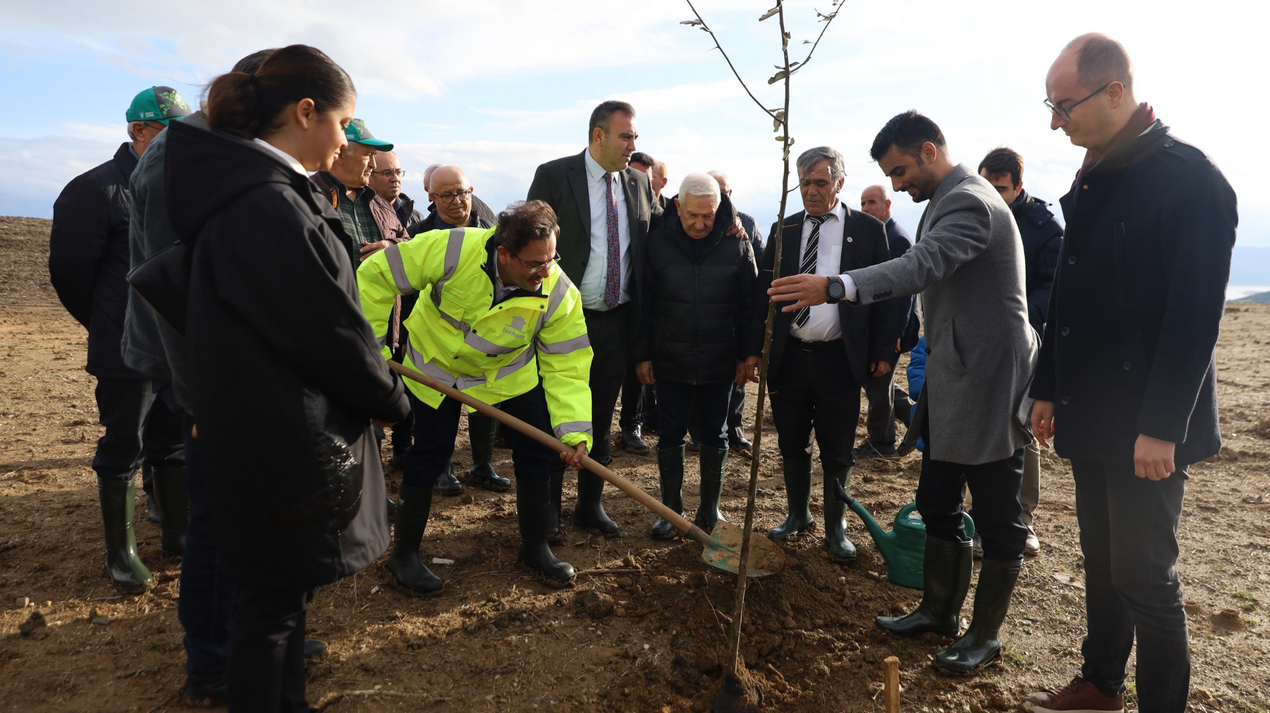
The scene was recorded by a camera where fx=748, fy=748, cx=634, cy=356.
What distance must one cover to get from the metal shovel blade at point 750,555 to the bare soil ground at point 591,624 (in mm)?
92

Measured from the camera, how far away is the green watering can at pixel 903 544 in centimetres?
367

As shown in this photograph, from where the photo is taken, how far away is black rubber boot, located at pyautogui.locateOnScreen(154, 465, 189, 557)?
3.56 metres

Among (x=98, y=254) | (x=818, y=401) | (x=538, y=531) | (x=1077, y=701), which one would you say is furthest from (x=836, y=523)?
(x=98, y=254)

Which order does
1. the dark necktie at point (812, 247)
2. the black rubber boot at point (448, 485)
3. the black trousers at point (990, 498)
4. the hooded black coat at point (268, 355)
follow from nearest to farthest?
the hooded black coat at point (268, 355) → the black trousers at point (990, 498) → the dark necktie at point (812, 247) → the black rubber boot at point (448, 485)

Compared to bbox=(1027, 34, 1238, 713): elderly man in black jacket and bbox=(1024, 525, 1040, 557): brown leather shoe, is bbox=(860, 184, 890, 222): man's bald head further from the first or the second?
bbox=(1027, 34, 1238, 713): elderly man in black jacket

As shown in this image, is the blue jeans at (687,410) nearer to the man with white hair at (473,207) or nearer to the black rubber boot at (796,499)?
the black rubber boot at (796,499)

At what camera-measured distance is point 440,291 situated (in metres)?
3.43

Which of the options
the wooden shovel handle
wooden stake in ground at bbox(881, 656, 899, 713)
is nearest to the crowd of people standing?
the wooden shovel handle

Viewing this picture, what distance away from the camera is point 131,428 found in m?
3.44

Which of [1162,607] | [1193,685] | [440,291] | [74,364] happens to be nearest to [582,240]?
[440,291]

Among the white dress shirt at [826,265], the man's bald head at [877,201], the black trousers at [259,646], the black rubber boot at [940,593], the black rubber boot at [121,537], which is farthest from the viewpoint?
the man's bald head at [877,201]

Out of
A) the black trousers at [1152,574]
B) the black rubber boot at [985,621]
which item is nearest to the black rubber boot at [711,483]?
the black rubber boot at [985,621]

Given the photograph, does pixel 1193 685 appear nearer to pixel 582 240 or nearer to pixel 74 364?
pixel 582 240

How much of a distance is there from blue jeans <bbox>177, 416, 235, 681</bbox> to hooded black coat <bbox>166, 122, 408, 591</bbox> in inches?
24.9
